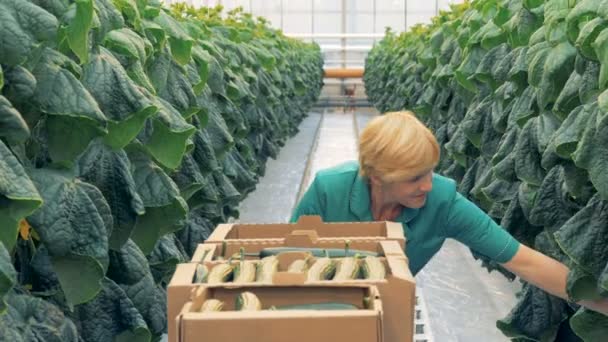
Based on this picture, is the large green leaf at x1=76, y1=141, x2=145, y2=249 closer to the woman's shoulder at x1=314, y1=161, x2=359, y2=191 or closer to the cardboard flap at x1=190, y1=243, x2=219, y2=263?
the cardboard flap at x1=190, y1=243, x2=219, y2=263

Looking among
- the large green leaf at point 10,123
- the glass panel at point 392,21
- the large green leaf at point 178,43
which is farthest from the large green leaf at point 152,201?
the glass panel at point 392,21

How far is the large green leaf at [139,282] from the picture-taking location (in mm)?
2963

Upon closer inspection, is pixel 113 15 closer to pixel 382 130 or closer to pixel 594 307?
pixel 382 130

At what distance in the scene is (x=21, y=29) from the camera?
223cm

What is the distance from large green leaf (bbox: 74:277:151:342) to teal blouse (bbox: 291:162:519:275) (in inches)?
43.9

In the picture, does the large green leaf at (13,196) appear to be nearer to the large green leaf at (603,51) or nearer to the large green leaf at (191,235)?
the large green leaf at (603,51)

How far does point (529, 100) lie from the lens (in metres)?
4.36

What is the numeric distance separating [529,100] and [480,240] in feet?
3.28

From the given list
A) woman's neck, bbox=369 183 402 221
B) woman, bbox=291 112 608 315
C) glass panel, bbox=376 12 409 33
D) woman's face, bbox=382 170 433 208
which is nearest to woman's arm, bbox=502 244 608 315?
woman, bbox=291 112 608 315

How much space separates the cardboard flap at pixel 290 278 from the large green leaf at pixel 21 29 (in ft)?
2.49

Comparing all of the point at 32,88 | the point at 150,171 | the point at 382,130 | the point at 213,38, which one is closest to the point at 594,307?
the point at 382,130

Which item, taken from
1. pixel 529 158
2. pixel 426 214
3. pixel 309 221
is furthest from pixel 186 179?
pixel 529 158

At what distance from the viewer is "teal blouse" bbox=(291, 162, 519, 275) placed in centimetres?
360

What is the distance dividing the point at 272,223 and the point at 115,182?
0.72m
